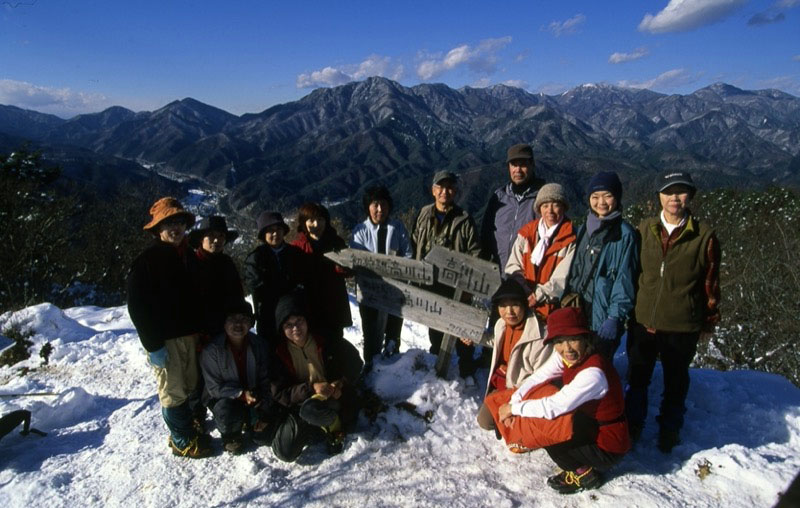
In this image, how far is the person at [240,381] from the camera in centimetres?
392

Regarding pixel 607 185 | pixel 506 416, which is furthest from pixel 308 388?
pixel 607 185

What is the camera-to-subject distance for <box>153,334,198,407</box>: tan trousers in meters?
3.96

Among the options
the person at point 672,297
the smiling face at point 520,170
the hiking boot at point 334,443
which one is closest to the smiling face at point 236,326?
the hiking boot at point 334,443

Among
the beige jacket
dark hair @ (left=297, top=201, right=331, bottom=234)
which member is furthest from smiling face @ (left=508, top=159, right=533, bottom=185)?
dark hair @ (left=297, top=201, right=331, bottom=234)

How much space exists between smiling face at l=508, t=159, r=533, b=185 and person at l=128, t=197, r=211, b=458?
3326mm

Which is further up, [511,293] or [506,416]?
[511,293]

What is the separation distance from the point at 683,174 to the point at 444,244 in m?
2.26

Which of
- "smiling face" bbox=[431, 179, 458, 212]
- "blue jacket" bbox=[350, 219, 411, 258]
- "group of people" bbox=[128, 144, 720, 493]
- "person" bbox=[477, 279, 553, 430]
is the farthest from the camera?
"blue jacket" bbox=[350, 219, 411, 258]

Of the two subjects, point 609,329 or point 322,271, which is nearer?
point 609,329

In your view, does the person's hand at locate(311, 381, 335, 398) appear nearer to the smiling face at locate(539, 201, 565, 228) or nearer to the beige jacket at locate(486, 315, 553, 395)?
the beige jacket at locate(486, 315, 553, 395)

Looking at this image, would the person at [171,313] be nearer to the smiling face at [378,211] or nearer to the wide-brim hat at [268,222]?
the wide-brim hat at [268,222]

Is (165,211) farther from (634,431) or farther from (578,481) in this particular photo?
(634,431)

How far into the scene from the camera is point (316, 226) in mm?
4586

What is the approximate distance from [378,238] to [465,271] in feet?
3.66
